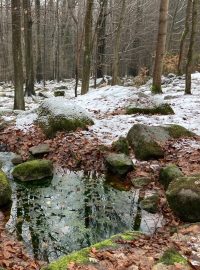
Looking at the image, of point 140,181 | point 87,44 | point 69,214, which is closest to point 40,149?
point 140,181

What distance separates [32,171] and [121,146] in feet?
7.69

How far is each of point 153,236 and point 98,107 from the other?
8.01 metres

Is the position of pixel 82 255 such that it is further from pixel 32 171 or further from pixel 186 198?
pixel 32 171

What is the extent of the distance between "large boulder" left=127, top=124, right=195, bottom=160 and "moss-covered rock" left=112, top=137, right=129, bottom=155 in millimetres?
190

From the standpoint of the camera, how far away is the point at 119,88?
571 inches

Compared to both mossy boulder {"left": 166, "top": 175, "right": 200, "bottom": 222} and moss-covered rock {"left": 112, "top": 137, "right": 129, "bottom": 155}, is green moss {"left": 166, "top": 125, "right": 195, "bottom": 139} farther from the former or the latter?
mossy boulder {"left": 166, "top": 175, "right": 200, "bottom": 222}

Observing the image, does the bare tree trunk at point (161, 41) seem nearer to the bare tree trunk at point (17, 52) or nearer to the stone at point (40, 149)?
the bare tree trunk at point (17, 52)

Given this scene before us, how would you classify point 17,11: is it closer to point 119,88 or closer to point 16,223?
point 119,88

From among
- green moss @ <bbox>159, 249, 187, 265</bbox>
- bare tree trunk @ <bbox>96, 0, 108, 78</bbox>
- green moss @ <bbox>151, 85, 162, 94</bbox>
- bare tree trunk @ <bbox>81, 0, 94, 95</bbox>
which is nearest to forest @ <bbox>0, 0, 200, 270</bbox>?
green moss @ <bbox>159, 249, 187, 265</bbox>

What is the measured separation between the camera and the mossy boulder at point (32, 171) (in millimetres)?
7559

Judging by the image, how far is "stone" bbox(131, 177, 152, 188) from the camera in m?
7.21

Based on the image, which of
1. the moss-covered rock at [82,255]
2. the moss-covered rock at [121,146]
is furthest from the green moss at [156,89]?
the moss-covered rock at [82,255]

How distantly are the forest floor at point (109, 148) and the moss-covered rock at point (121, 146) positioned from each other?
20 cm

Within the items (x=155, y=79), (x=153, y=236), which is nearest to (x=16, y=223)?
(x=153, y=236)
